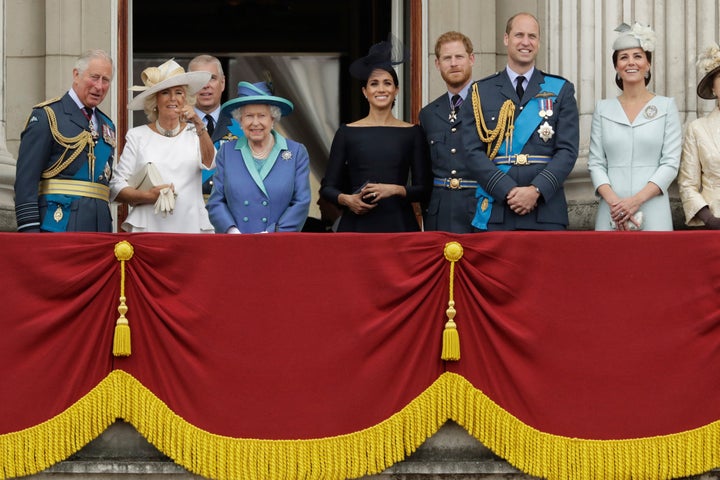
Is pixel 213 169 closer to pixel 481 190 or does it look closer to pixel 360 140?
pixel 360 140

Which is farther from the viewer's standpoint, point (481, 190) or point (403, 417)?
point (481, 190)

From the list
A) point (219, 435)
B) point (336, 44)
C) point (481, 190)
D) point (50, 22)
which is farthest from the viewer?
point (336, 44)

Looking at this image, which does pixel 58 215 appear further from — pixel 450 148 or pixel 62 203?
pixel 450 148

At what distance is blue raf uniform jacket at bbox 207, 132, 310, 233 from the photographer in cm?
890

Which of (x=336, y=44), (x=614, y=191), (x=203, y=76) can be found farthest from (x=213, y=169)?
(x=336, y=44)

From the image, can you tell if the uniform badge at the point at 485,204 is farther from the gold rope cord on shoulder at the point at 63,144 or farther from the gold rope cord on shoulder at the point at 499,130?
the gold rope cord on shoulder at the point at 63,144

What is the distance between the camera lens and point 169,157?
9.14 meters

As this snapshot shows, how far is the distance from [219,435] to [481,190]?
200 cm

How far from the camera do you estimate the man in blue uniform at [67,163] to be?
8836mm

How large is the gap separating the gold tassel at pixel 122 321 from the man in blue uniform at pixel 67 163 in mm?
833

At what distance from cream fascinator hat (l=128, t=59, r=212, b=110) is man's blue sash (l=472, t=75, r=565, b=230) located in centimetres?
166

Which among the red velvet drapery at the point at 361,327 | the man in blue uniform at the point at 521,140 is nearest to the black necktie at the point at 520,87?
the man in blue uniform at the point at 521,140

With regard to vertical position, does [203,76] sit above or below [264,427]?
above

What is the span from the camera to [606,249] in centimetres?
820
